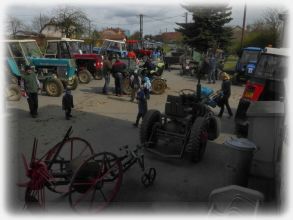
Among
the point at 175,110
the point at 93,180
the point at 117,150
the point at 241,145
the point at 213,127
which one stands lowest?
the point at 117,150

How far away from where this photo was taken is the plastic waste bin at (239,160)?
4574mm

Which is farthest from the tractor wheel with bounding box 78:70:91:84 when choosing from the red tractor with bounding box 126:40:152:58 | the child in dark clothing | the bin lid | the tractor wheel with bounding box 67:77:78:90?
the red tractor with bounding box 126:40:152:58

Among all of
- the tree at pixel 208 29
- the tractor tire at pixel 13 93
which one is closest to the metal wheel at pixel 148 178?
the tractor tire at pixel 13 93

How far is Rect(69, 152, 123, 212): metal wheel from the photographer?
4.04 metres

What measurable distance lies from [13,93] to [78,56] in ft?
17.4

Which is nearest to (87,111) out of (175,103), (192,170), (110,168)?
(175,103)

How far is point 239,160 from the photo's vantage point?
4.60m

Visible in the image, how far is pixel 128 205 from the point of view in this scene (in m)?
4.37

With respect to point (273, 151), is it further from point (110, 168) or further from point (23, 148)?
point (23, 148)

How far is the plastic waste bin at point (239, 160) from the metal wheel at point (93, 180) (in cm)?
166

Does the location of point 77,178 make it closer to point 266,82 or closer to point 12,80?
point 266,82

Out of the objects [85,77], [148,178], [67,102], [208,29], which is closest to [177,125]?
[148,178]

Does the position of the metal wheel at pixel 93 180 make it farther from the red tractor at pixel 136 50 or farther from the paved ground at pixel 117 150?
the red tractor at pixel 136 50

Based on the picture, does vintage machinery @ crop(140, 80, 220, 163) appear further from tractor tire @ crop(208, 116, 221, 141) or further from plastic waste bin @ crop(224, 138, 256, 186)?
plastic waste bin @ crop(224, 138, 256, 186)
